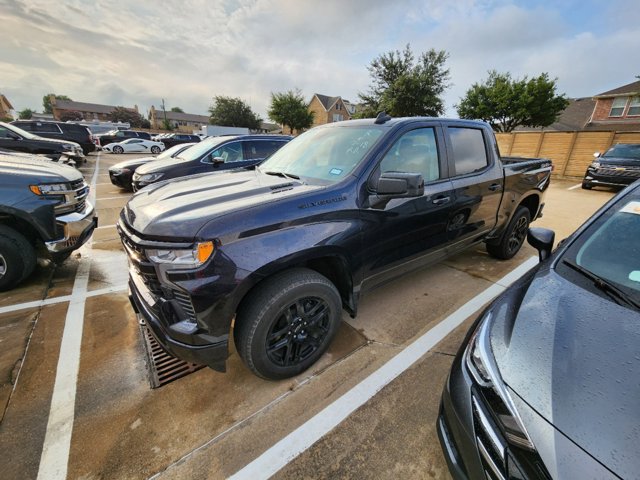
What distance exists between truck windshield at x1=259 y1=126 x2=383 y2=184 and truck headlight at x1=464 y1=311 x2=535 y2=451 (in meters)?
1.39

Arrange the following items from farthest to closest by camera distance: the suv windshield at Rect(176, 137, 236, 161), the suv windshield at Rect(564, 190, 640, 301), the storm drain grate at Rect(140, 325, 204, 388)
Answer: the suv windshield at Rect(176, 137, 236, 161)
the storm drain grate at Rect(140, 325, 204, 388)
the suv windshield at Rect(564, 190, 640, 301)

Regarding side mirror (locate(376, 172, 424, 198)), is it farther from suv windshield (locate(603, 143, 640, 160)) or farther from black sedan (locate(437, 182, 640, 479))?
suv windshield (locate(603, 143, 640, 160))

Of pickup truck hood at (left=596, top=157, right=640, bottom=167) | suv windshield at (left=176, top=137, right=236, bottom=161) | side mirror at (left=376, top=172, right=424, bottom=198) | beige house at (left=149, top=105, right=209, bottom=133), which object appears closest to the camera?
side mirror at (left=376, top=172, right=424, bottom=198)

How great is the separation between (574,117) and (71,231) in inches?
1614

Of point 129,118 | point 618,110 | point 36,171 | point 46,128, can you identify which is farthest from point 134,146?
point 129,118

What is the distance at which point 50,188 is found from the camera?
3107 mm

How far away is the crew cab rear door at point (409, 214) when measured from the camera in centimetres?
229

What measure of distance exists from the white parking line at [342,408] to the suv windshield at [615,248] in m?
1.28

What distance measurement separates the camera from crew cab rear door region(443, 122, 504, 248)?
2.95m

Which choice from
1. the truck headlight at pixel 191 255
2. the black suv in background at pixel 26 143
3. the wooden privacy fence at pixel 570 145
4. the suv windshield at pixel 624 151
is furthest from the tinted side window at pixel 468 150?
the wooden privacy fence at pixel 570 145

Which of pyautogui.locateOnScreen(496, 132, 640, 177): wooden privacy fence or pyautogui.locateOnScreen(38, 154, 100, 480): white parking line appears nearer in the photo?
pyautogui.locateOnScreen(38, 154, 100, 480): white parking line

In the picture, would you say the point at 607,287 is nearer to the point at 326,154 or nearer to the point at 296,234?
the point at 296,234

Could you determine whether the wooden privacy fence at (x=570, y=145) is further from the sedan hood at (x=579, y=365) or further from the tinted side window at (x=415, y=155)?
the sedan hood at (x=579, y=365)

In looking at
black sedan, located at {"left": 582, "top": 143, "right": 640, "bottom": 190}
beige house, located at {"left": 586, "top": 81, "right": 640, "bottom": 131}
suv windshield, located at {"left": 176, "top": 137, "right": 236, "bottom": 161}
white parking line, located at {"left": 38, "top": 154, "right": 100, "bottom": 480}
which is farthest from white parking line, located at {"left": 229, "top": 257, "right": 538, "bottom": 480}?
beige house, located at {"left": 586, "top": 81, "right": 640, "bottom": 131}
